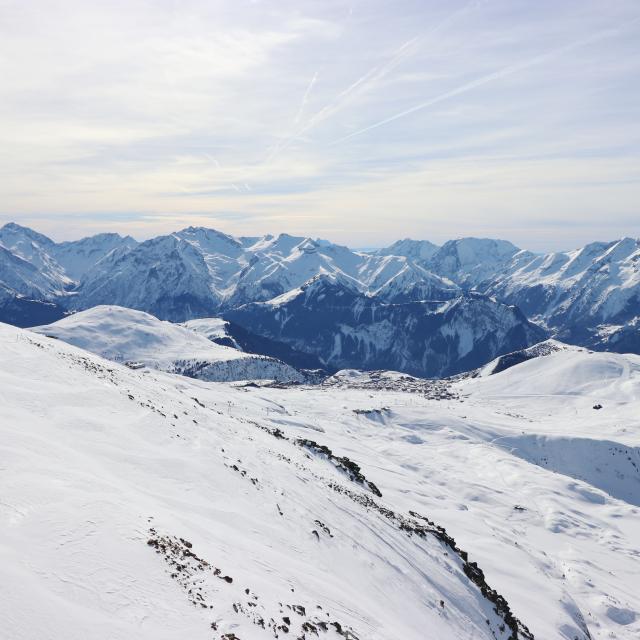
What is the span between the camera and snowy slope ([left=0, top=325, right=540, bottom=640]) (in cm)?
1297

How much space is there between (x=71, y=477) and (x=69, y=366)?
25107mm

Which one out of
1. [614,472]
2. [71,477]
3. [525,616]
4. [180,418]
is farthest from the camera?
[614,472]

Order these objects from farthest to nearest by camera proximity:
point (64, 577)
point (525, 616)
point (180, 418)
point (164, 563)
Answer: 1. point (180, 418)
2. point (525, 616)
3. point (164, 563)
4. point (64, 577)

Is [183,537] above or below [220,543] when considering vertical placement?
above

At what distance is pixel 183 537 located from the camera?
17.9 meters

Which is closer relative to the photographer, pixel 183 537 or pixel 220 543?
pixel 183 537

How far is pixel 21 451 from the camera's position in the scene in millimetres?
20031

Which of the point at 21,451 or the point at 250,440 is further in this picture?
the point at 250,440

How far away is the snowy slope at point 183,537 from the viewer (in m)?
13.0

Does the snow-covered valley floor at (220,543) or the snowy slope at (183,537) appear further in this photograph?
the snow-covered valley floor at (220,543)

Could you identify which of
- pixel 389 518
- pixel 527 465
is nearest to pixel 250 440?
pixel 389 518

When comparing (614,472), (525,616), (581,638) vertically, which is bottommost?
(614,472)

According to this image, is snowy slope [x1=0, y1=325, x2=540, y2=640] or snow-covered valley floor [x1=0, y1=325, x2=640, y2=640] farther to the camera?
snow-covered valley floor [x1=0, y1=325, x2=640, y2=640]

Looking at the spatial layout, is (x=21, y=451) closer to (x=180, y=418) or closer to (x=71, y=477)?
(x=71, y=477)
